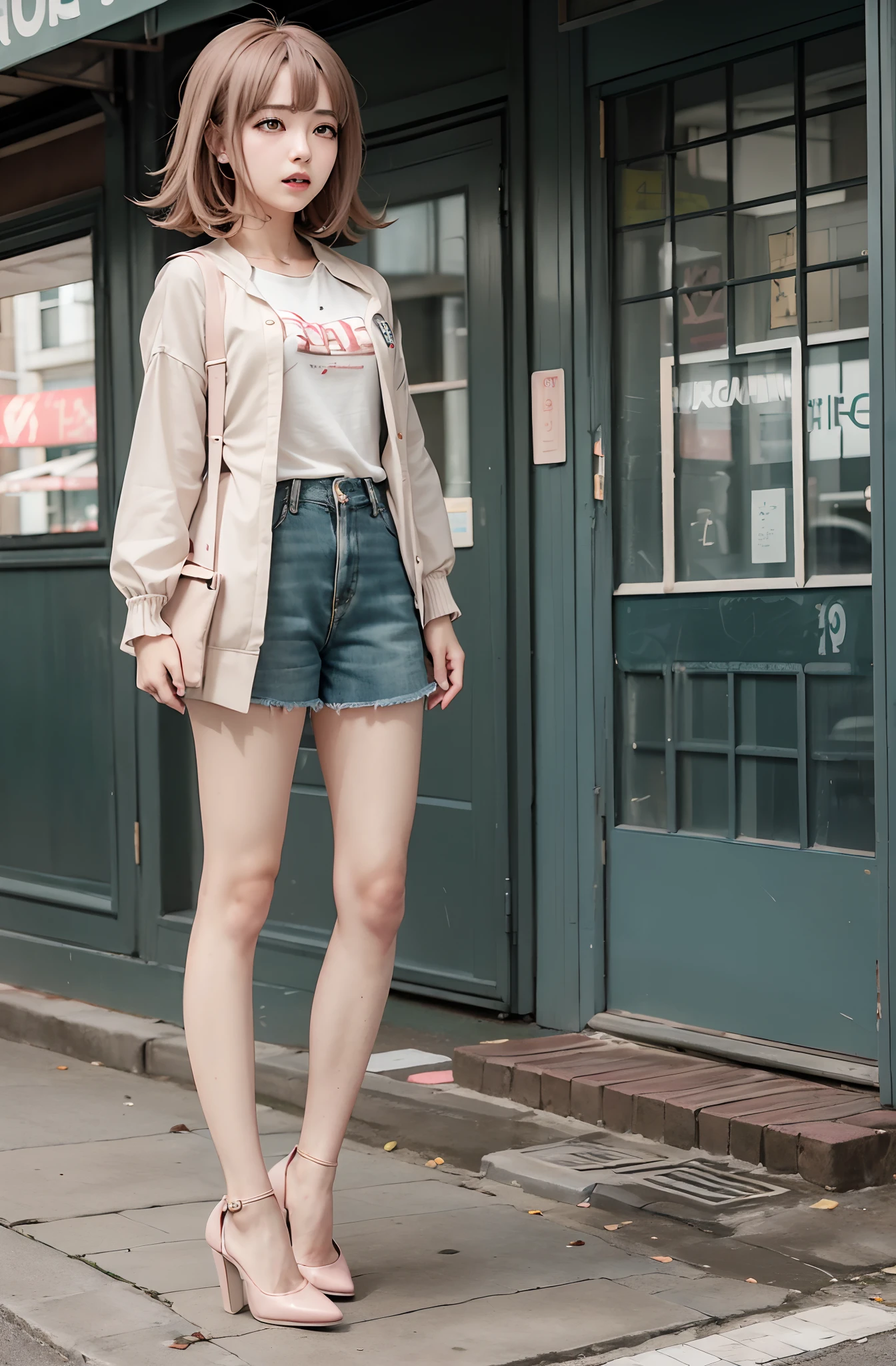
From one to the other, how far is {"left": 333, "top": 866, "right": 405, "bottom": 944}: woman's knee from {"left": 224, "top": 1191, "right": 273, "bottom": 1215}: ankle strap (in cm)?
48

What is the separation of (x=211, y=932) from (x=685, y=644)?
2.10 metres

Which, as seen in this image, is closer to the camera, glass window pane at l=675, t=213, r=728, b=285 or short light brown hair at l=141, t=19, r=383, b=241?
short light brown hair at l=141, t=19, r=383, b=241

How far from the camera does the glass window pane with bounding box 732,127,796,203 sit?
14.2 feet

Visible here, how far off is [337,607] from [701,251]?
2.14m

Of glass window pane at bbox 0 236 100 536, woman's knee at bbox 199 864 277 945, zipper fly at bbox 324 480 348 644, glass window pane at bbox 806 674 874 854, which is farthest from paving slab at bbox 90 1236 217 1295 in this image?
glass window pane at bbox 0 236 100 536

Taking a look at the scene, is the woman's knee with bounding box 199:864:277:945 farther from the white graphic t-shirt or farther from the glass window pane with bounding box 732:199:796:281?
the glass window pane with bounding box 732:199:796:281

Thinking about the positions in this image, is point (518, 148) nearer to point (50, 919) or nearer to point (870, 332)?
point (870, 332)

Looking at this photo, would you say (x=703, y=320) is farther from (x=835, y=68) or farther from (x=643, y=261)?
(x=835, y=68)

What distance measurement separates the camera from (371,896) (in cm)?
298

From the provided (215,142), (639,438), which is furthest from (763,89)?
(215,142)

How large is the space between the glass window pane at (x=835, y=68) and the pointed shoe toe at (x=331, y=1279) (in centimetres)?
301

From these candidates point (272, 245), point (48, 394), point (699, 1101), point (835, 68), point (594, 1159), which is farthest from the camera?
point (48, 394)

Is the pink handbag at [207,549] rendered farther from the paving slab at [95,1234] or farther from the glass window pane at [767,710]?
the glass window pane at [767,710]

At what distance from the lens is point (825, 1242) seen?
11.2 feet
